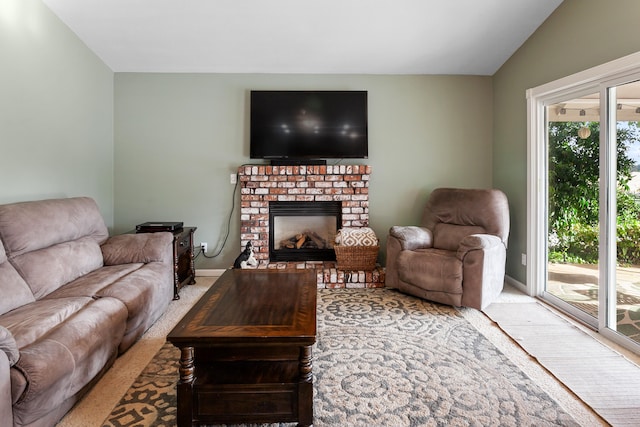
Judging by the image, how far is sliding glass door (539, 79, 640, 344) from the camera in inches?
98.3

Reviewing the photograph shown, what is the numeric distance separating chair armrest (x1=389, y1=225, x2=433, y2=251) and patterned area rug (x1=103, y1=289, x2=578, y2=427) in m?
0.86

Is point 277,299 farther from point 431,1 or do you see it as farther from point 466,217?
point 431,1

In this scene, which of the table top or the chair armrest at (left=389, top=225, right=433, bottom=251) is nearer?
the table top

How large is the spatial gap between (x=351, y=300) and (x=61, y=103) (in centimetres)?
309

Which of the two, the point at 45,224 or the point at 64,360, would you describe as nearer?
the point at 64,360

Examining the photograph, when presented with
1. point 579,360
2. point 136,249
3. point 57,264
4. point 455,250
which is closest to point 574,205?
point 455,250

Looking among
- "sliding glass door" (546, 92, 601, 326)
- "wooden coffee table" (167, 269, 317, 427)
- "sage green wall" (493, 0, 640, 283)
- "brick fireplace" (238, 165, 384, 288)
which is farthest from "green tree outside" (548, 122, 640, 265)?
"wooden coffee table" (167, 269, 317, 427)

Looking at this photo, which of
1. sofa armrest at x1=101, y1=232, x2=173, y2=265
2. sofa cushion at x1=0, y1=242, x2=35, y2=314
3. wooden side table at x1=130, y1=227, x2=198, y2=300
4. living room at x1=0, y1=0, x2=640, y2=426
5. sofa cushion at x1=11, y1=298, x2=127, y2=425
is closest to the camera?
sofa cushion at x1=11, y1=298, x2=127, y2=425

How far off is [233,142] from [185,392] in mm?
3099

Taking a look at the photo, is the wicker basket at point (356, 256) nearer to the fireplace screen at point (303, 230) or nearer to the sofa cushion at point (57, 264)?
the fireplace screen at point (303, 230)

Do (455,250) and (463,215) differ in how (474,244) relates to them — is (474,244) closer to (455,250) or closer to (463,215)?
(455,250)

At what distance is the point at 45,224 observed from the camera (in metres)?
2.43

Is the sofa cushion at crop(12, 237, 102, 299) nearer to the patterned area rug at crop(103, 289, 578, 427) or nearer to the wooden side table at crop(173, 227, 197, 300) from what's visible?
the wooden side table at crop(173, 227, 197, 300)

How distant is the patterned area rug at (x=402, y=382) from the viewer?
1.65 metres
